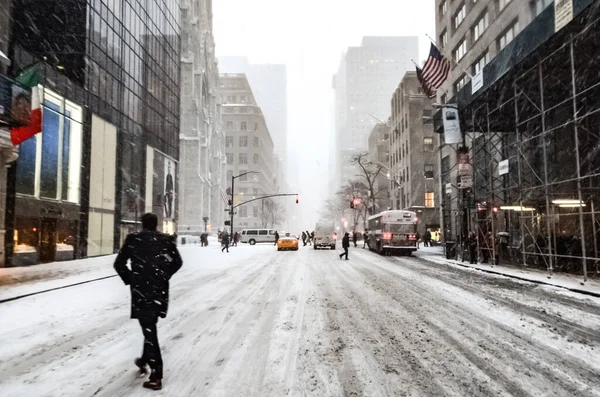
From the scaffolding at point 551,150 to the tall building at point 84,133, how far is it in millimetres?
22763

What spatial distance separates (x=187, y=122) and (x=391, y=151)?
35755mm

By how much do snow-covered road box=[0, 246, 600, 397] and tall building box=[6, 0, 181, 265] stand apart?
12.0m

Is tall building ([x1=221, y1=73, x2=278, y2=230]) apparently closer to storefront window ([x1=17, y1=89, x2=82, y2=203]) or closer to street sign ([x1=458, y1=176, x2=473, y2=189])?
storefront window ([x1=17, y1=89, x2=82, y2=203])

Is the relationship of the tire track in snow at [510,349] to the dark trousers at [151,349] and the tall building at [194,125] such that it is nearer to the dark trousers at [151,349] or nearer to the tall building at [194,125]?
the dark trousers at [151,349]

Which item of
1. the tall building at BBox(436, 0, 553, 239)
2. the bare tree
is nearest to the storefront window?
the tall building at BBox(436, 0, 553, 239)

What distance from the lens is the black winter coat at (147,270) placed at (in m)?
4.54

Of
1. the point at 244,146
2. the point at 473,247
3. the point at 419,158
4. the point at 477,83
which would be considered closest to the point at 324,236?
the point at 473,247

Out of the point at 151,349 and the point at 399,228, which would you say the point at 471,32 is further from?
the point at 151,349

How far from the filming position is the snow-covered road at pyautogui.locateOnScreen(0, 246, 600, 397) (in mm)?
4527

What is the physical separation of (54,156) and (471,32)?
32.3 meters

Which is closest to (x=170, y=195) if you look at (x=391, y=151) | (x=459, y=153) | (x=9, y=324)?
(x=459, y=153)

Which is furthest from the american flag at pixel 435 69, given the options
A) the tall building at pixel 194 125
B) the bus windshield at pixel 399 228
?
the tall building at pixel 194 125

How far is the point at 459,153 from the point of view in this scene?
888 inches

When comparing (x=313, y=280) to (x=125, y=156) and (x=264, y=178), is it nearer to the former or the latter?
(x=125, y=156)
